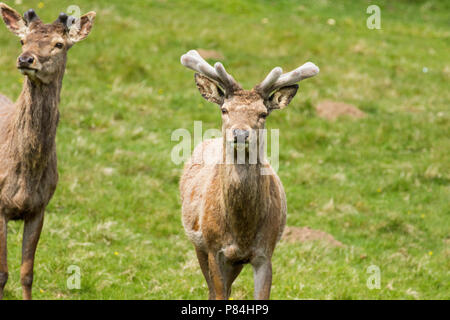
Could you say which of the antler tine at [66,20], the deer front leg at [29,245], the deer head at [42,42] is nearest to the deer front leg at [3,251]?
the deer front leg at [29,245]

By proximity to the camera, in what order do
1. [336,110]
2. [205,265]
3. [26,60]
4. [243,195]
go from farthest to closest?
1. [336,110]
2. [205,265]
3. [243,195]
4. [26,60]

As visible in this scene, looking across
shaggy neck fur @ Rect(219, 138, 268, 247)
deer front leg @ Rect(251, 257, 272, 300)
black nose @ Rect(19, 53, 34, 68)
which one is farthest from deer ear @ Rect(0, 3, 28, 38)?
deer front leg @ Rect(251, 257, 272, 300)

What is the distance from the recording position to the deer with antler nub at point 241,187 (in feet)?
21.1

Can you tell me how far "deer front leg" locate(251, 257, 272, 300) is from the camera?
6.79 metres

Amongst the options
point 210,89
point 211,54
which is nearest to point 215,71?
point 210,89

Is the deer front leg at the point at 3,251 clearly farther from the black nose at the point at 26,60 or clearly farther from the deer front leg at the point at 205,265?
the deer front leg at the point at 205,265

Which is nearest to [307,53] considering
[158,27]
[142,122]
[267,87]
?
[158,27]

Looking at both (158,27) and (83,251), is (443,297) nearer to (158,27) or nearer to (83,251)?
(83,251)

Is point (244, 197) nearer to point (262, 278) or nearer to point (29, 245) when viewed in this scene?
point (262, 278)

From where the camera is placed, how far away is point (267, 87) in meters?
6.63

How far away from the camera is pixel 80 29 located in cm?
754

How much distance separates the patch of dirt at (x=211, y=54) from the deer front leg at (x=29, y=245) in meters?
11.9

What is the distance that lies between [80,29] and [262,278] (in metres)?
3.54

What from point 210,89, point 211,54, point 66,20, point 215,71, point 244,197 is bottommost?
point 244,197
